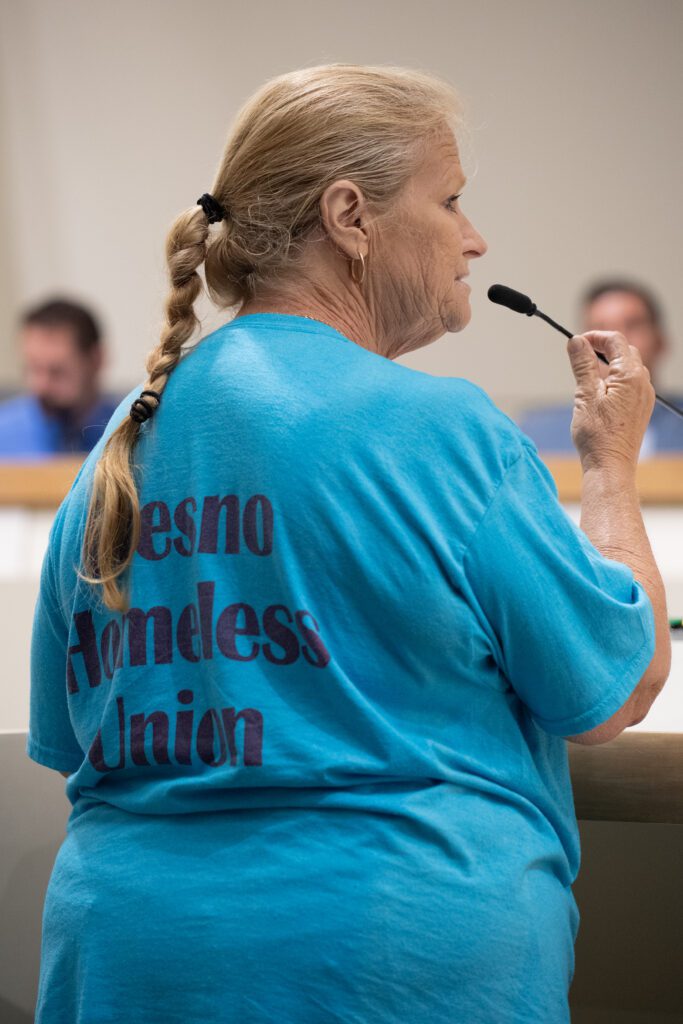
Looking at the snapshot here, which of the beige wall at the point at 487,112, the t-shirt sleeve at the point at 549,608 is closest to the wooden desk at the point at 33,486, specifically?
the t-shirt sleeve at the point at 549,608

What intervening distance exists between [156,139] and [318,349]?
3671 mm

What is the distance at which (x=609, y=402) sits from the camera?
922 millimetres

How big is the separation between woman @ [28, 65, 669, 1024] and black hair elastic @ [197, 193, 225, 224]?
12 centimetres

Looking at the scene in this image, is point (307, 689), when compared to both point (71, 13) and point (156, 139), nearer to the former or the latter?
point (156, 139)

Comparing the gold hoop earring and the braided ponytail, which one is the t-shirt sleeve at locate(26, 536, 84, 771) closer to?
the braided ponytail

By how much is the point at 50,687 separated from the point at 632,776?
1.52 ft

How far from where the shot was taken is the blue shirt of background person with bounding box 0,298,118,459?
419cm

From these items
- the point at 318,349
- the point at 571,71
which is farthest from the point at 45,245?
the point at 318,349

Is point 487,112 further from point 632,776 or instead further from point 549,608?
point 549,608

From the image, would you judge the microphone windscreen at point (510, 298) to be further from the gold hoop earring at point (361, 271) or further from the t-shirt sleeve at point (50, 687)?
the t-shirt sleeve at point (50, 687)

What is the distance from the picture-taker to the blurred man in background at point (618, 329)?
4027mm

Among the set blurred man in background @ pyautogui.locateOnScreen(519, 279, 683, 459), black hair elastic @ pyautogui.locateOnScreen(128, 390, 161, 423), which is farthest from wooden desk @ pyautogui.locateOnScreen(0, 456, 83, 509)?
blurred man in background @ pyautogui.locateOnScreen(519, 279, 683, 459)

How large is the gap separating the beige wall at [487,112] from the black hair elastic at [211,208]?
10.5 ft

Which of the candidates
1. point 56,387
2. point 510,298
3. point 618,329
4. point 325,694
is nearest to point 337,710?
point 325,694
